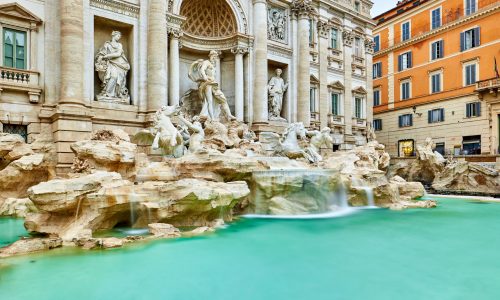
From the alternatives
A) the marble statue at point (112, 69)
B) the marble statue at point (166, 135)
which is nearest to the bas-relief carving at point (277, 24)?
A: the marble statue at point (112, 69)

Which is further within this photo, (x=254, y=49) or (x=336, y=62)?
(x=336, y=62)

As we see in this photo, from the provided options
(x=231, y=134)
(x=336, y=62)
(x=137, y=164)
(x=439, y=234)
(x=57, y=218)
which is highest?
(x=336, y=62)

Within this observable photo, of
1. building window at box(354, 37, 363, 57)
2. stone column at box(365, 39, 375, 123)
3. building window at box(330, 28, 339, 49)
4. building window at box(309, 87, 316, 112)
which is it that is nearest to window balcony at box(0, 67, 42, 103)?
building window at box(309, 87, 316, 112)

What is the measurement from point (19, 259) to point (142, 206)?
7.58 feet

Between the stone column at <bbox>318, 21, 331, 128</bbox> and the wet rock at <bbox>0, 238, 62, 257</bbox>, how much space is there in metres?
16.1

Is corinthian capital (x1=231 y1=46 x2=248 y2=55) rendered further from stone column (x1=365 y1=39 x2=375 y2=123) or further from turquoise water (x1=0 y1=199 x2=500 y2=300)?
turquoise water (x1=0 y1=199 x2=500 y2=300)

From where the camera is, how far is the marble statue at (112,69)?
12188 millimetres

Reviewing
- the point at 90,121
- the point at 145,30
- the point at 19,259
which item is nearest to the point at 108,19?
the point at 145,30

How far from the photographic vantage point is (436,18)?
23828 mm

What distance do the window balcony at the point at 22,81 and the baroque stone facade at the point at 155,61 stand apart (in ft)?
0.09

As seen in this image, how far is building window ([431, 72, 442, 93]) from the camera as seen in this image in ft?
77.3

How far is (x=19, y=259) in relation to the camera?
17.1 feet

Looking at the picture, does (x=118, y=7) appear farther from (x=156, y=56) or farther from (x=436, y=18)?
(x=436, y=18)

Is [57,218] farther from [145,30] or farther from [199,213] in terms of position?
[145,30]
